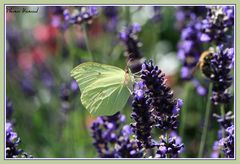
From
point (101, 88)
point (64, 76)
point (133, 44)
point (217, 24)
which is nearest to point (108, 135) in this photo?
point (101, 88)

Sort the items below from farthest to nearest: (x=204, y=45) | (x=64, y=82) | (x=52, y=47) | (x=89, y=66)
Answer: (x=52, y=47)
(x=64, y=82)
(x=204, y=45)
(x=89, y=66)

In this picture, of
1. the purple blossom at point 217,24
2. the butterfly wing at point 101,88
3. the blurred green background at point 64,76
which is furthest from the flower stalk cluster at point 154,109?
the blurred green background at point 64,76


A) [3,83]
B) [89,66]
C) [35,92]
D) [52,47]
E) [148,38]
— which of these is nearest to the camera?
[89,66]

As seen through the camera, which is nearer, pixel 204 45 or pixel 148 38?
pixel 204 45

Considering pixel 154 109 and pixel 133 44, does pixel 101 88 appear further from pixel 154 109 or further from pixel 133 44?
pixel 154 109

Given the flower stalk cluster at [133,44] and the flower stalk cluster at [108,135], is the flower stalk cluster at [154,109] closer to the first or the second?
the flower stalk cluster at [108,135]

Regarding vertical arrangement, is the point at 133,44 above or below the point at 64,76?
above

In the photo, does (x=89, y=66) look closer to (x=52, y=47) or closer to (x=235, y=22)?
(x=235, y=22)

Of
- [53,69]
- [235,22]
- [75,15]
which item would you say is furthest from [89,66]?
[53,69]

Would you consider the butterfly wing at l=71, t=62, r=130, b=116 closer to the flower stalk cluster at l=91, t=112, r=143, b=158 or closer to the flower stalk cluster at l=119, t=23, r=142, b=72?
the flower stalk cluster at l=91, t=112, r=143, b=158
